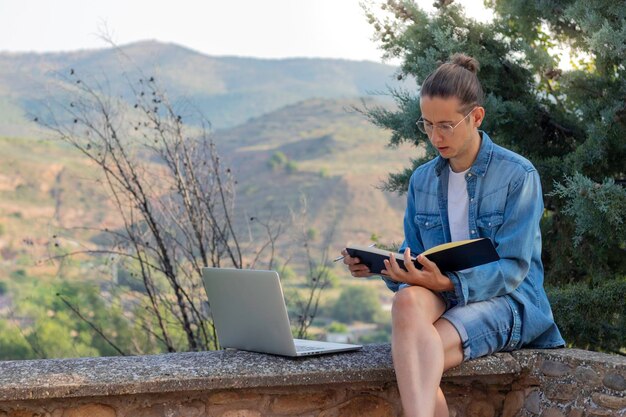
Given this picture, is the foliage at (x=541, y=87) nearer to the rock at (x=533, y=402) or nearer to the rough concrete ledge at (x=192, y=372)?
the rock at (x=533, y=402)

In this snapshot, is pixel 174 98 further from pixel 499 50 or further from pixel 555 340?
pixel 555 340

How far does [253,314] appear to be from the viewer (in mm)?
3010

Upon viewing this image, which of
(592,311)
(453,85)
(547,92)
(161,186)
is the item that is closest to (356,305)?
(161,186)

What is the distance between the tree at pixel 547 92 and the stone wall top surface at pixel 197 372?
2012 mm

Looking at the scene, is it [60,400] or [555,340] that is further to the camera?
[555,340]

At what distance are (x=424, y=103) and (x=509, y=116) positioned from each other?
2.59m

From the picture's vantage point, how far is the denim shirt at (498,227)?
2875 mm

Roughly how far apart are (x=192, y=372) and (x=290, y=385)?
0.97ft

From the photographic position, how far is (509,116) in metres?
5.44

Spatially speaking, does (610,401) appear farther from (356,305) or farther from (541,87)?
(356,305)

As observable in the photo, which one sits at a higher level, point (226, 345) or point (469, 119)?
point (469, 119)

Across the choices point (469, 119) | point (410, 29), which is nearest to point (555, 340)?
point (469, 119)

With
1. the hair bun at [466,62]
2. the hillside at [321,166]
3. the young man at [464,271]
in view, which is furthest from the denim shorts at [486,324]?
the hillside at [321,166]

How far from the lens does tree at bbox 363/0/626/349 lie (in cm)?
502
